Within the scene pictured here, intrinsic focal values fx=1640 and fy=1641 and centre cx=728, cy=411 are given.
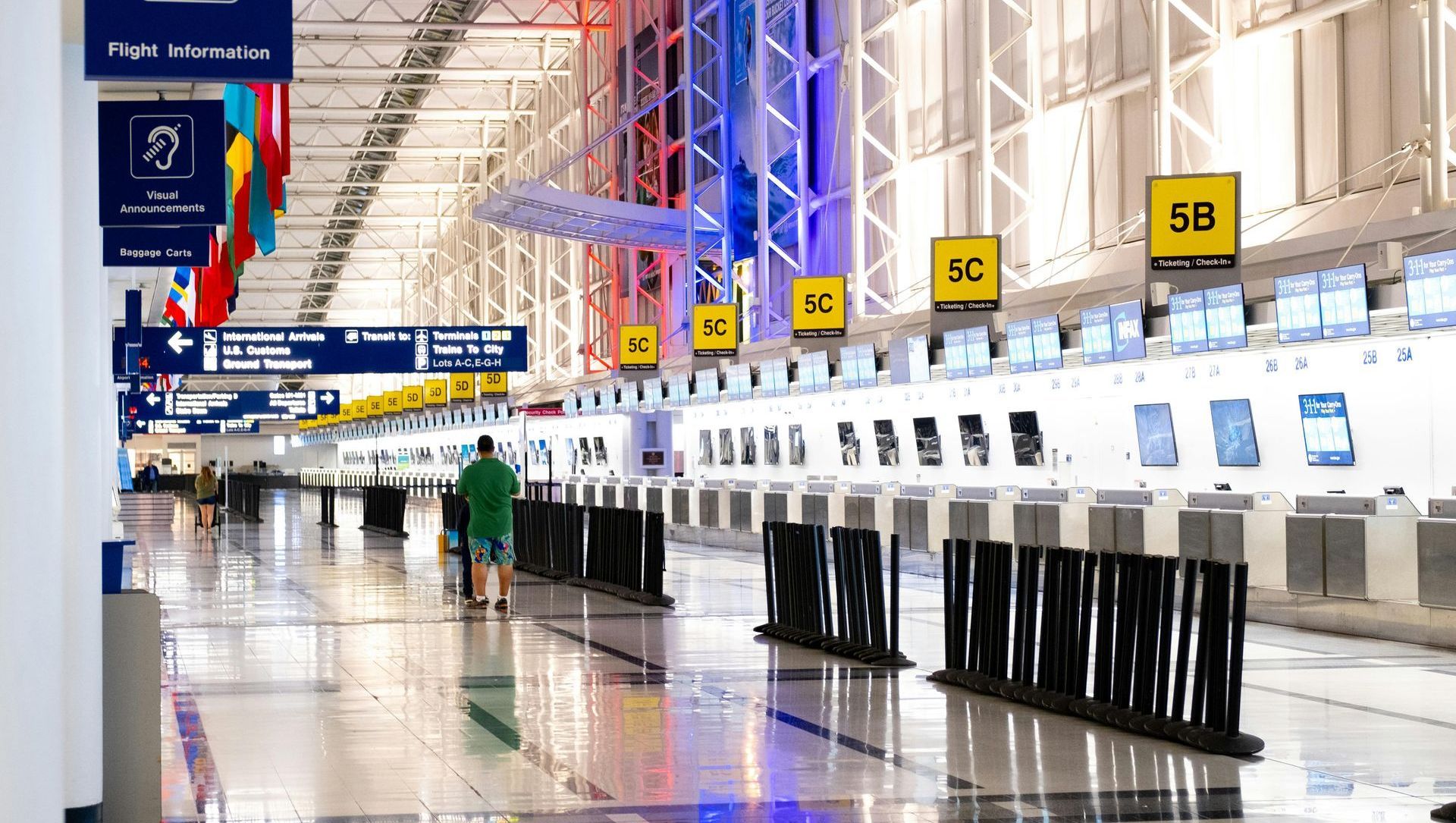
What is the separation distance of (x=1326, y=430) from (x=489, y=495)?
7.68 meters

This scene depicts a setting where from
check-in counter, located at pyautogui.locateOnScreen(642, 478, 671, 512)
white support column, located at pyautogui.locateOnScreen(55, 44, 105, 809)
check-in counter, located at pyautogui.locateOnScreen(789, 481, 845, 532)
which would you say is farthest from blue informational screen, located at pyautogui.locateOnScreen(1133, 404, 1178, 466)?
check-in counter, located at pyautogui.locateOnScreen(642, 478, 671, 512)

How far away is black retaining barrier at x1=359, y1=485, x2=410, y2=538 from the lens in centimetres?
3108

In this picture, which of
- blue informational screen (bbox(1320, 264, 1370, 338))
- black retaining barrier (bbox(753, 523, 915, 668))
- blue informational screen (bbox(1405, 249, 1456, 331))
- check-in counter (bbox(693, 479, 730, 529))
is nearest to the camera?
black retaining barrier (bbox(753, 523, 915, 668))

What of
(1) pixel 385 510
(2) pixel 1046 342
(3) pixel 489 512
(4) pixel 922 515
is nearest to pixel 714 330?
(1) pixel 385 510

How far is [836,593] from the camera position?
11.9m

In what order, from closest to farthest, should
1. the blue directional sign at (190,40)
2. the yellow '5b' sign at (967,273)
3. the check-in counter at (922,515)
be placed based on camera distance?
the blue directional sign at (190,40)
the yellow '5b' sign at (967,273)
the check-in counter at (922,515)

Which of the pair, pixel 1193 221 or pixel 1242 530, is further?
pixel 1193 221

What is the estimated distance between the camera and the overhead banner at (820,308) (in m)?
24.4

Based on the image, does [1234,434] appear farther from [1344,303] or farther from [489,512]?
[489,512]

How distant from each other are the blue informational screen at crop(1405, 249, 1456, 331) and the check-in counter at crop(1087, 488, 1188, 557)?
324 centimetres

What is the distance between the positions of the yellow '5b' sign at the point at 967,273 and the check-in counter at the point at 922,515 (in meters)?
2.36

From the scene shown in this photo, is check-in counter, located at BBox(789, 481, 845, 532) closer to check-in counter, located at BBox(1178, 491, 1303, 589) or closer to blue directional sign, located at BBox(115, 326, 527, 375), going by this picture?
check-in counter, located at BBox(1178, 491, 1303, 589)

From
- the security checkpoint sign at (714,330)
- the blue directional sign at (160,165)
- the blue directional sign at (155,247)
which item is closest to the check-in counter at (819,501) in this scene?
the security checkpoint sign at (714,330)

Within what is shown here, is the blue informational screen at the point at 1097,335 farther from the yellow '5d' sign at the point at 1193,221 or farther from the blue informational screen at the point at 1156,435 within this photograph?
the yellow '5d' sign at the point at 1193,221
